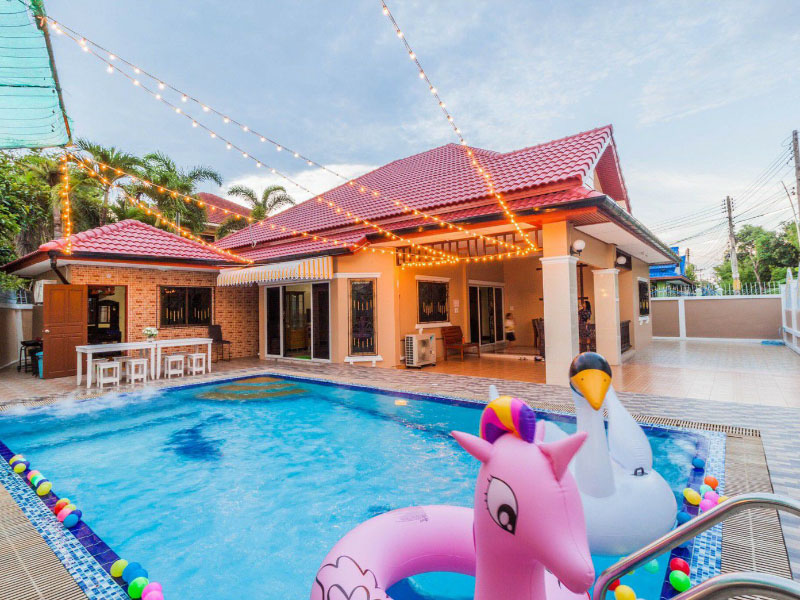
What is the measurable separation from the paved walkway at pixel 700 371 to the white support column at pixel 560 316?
29.2 inches

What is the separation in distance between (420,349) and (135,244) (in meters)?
9.70

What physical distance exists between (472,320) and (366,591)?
1498 centimetres

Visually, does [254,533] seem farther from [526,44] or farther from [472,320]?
[472,320]

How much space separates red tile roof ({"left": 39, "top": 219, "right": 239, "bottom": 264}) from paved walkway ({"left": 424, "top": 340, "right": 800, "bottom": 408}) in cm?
881

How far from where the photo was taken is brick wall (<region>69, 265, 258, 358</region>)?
1319 centimetres

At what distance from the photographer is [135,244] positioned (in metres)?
13.2

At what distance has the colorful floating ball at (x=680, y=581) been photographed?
8.93 ft

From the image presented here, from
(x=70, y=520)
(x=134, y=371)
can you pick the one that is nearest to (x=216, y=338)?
(x=134, y=371)

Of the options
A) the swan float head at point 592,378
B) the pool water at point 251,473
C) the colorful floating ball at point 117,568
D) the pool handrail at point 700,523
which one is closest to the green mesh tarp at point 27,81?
the pool water at point 251,473

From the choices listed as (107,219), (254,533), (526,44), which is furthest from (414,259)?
(107,219)

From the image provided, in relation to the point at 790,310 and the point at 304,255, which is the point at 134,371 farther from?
the point at 790,310

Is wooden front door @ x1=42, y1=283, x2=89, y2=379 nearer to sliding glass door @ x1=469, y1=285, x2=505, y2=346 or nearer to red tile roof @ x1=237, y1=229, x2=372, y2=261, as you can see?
red tile roof @ x1=237, y1=229, x2=372, y2=261

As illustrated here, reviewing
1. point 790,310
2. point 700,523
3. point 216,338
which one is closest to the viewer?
point 700,523

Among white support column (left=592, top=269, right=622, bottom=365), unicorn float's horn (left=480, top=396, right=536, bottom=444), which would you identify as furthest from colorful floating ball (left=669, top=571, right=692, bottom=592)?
white support column (left=592, top=269, right=622, bottom=365)
